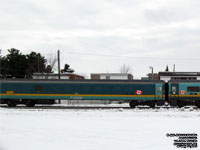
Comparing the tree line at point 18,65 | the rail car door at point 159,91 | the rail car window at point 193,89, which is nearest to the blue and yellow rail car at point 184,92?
the rail car window at point 193,89

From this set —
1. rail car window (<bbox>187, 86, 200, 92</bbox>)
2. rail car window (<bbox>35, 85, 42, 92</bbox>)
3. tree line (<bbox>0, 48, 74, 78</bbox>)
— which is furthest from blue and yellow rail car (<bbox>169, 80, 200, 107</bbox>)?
tree line (<bbox>0, 48, 74, 78</bbox>)

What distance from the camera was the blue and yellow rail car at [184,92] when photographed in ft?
104

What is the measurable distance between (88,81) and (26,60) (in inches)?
1680

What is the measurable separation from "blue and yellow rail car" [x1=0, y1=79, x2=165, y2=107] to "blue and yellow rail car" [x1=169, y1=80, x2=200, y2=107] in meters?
1.09

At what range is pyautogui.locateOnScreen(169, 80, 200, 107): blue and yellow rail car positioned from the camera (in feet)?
104

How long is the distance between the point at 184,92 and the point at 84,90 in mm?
11203

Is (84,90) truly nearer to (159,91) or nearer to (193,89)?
(159,91)

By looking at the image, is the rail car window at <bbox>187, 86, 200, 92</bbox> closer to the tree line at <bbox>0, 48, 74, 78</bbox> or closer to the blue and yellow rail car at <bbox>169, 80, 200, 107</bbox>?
the blue and yellow rail car at <bbox>169, 80, 200, 107</bbox>

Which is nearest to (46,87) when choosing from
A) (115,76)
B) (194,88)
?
(194,88)

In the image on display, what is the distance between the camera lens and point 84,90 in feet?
106

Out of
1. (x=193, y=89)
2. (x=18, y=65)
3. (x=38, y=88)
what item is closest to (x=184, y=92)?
(x=193, y=89)

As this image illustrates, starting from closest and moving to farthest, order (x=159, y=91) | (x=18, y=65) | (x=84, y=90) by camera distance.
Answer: (x=159, y=91) < (x=84, y=90) < (x=18, y=65)
